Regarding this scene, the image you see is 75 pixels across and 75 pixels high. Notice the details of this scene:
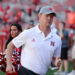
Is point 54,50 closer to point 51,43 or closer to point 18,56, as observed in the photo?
point 51,43

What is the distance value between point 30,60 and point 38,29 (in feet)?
1.44

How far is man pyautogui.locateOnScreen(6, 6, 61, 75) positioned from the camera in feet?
14.6

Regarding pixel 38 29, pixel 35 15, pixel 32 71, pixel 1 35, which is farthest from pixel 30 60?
pixel 35 15

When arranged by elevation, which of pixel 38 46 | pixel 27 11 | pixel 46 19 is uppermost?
pixel 27 11

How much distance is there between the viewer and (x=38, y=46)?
14.6 ft

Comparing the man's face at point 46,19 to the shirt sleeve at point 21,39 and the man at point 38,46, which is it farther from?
the shirt sleeve at point 21,39

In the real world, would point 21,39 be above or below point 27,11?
below

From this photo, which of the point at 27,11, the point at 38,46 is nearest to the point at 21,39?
the point at 38,46

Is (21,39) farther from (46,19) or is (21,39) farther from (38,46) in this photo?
(46,19)

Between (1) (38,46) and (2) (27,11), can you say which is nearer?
(1) (38,46)

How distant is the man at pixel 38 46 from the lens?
446 cm

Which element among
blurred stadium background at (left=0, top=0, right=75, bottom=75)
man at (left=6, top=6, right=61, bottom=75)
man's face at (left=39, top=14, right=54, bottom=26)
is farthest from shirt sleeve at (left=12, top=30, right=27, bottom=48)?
blurred stadium background at (left=0, top=0, right=75, bottom=75)

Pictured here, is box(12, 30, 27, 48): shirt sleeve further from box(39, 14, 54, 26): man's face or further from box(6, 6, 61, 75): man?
box(39, 14, 54, 26): man's face

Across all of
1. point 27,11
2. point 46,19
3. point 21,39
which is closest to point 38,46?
point 21,39
